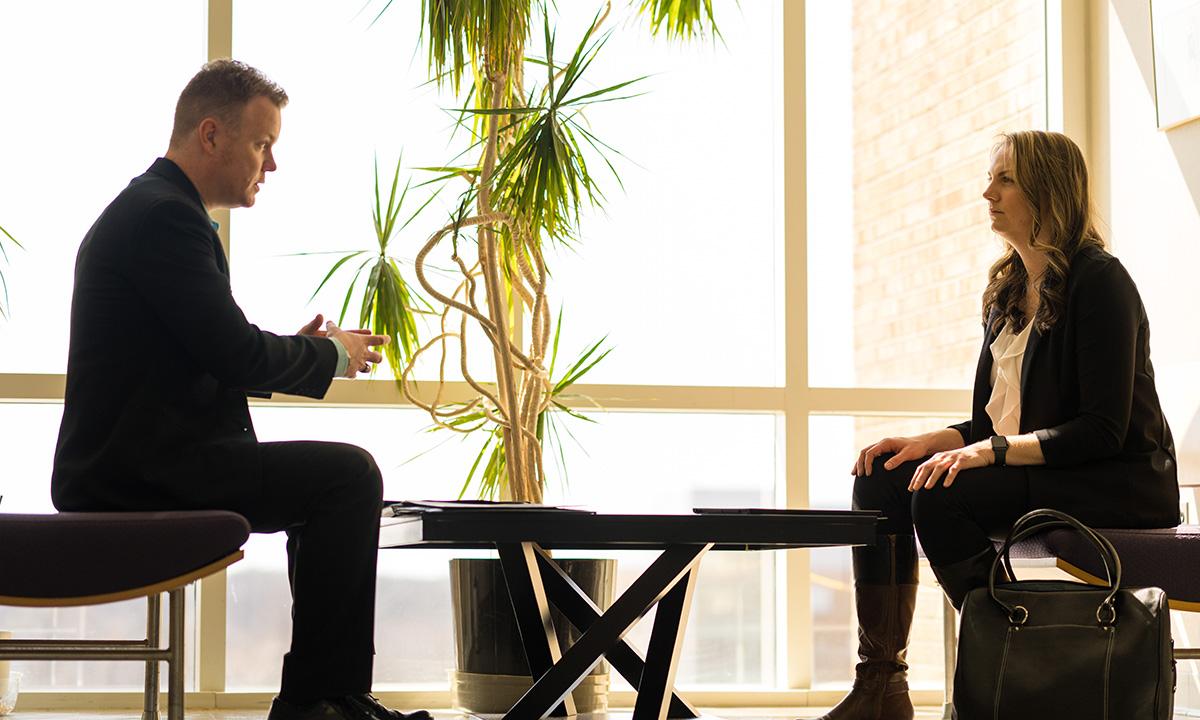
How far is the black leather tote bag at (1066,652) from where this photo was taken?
7.45ft

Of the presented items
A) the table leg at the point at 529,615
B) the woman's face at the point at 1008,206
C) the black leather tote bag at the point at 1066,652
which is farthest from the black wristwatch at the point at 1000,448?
the table leg at the point at 529,615

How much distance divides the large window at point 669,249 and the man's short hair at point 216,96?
1433mm

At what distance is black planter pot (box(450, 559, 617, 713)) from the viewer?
330 cm

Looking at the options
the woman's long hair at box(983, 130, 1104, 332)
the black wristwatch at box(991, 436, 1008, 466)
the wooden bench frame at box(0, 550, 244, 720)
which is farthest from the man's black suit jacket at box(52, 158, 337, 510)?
the woman's long hair at box(983, 130, 1104, 332)

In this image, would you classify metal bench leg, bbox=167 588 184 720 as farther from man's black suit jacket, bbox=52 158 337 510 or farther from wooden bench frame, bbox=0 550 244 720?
man's black suit jacket, bbox=52 158 337 510

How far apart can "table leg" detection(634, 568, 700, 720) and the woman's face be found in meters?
1.20

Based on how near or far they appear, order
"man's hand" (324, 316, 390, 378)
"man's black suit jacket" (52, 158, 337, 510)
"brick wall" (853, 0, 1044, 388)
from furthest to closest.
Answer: "brick wall" (853, 0, 1044, 388) < "man's hand" (324, 316, 390, 378) < "man's black suit jacket" (52, 158, 337, 510)

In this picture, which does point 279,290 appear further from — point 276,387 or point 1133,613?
point 1133,613

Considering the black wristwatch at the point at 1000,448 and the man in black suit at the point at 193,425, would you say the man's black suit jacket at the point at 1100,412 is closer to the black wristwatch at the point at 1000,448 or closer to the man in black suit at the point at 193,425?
the black wristwatch at the point at 1000,448

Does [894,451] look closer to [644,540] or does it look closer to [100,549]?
[644,540]

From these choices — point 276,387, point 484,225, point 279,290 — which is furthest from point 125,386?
point 279,290

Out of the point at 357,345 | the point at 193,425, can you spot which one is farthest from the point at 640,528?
the point at 193,425

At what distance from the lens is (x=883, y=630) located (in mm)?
2781

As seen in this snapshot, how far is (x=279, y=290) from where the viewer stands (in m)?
3.90
